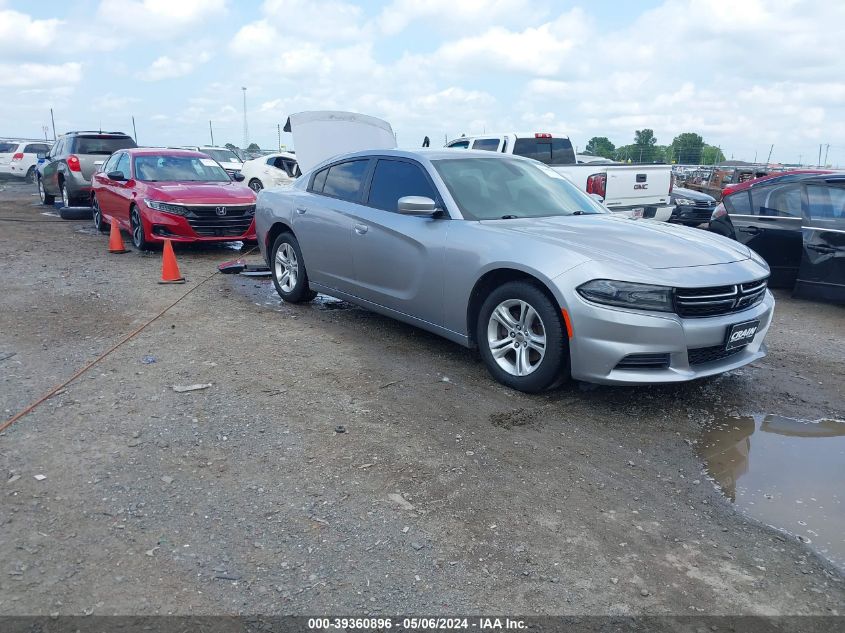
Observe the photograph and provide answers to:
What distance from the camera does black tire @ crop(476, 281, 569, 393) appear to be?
4.39m

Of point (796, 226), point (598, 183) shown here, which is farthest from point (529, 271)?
point (598, 183)

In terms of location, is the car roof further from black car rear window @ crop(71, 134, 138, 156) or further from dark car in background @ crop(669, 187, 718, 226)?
dark car in background @ crop(669, 187, 718, 226)

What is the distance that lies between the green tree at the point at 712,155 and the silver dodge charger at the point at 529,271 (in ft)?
129

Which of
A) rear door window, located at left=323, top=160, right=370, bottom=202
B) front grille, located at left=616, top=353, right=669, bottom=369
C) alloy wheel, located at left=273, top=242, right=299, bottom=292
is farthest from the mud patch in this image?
alloy wheel, located at left=273, top=242, right=299, bottom=292

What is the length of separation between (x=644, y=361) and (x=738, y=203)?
5592 mm

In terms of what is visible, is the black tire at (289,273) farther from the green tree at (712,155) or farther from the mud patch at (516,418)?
the green tree at (712,155)

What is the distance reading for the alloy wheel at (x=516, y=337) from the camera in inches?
181

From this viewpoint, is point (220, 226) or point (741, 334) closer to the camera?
point (741, 334)

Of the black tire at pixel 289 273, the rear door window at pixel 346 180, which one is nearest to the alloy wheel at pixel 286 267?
the black tire at pixel 289 273

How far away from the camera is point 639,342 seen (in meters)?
4.15

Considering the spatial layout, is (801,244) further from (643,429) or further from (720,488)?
(720,488)

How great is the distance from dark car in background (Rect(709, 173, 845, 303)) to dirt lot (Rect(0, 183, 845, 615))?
184cm

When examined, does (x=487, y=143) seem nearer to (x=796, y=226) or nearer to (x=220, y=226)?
(x=220, y=226)

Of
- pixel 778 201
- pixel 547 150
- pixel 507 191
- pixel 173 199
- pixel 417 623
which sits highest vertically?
pixel 547 150
